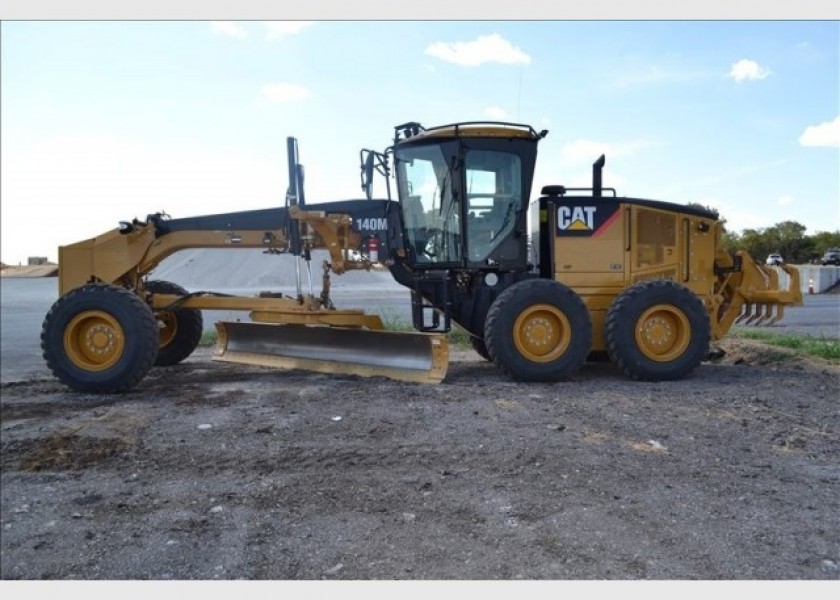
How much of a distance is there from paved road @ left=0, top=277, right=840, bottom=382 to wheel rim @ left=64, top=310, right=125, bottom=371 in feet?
3.85

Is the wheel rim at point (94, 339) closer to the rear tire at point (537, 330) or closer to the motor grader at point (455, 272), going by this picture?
the motor grader at point (455, 272)

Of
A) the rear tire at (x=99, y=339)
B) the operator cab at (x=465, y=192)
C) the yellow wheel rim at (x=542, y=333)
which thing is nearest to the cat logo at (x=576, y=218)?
the operator cab at (x=465, y=192)

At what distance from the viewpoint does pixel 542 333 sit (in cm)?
667

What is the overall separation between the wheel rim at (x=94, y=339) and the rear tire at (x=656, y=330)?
495 centimetres

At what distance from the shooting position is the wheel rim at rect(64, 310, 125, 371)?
6.34 m

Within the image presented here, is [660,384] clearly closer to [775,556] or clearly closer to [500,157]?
[500,157]

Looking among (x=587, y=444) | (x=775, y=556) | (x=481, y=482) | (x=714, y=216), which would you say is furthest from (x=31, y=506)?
(x=714, y=216)

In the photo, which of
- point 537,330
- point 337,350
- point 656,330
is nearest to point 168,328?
point 337,350

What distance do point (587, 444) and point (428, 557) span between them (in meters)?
1.84

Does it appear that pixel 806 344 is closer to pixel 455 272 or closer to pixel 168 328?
pixel 455 272

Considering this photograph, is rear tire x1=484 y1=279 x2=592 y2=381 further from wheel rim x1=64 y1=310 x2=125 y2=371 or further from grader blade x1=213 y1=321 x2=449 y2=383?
wheel rim x1=64 y1=310 x2=125 y2=371

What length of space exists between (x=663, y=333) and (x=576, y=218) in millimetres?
1549

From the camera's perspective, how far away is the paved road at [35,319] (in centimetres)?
823

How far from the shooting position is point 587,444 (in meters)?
4.31
